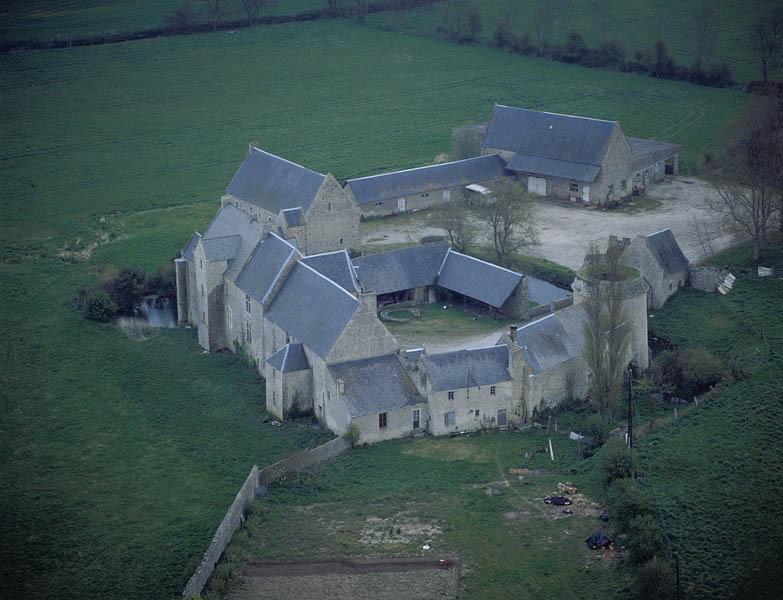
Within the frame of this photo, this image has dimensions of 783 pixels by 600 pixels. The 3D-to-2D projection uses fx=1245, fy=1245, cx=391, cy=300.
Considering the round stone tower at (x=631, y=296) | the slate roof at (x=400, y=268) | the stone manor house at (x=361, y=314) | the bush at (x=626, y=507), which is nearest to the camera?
the bush at (x=626, y=507)

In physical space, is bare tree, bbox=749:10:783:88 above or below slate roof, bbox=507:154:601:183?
above

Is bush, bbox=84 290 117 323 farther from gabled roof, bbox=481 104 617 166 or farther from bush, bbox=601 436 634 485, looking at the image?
gabled roof, bbox=481 104 617 166

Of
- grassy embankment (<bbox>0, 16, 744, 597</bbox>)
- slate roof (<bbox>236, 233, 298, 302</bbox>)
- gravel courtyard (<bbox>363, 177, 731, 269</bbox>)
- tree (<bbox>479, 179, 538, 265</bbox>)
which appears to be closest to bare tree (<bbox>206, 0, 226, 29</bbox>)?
grassy embankment (<bbox>0, 16, 744, 597</bbox>)

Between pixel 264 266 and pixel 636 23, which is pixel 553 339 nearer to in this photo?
pixel 264 266

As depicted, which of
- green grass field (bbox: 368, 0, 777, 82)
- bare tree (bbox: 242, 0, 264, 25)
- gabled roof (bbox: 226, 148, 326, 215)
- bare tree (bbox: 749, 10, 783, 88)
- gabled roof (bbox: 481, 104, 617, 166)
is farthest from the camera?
bare tree (bbox: 242, 0, 264, 25)

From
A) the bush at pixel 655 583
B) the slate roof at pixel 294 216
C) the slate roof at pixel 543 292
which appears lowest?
the bush at pixel 655 583

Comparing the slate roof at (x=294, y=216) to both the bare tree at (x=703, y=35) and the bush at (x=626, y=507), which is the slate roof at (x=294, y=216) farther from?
the bare tree at (x=703, y=35)

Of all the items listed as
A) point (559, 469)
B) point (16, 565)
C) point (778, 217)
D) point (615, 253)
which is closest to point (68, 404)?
point (16, 565)

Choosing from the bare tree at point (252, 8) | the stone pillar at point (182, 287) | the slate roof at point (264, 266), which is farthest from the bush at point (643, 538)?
the bare tree at point (252, 8)
